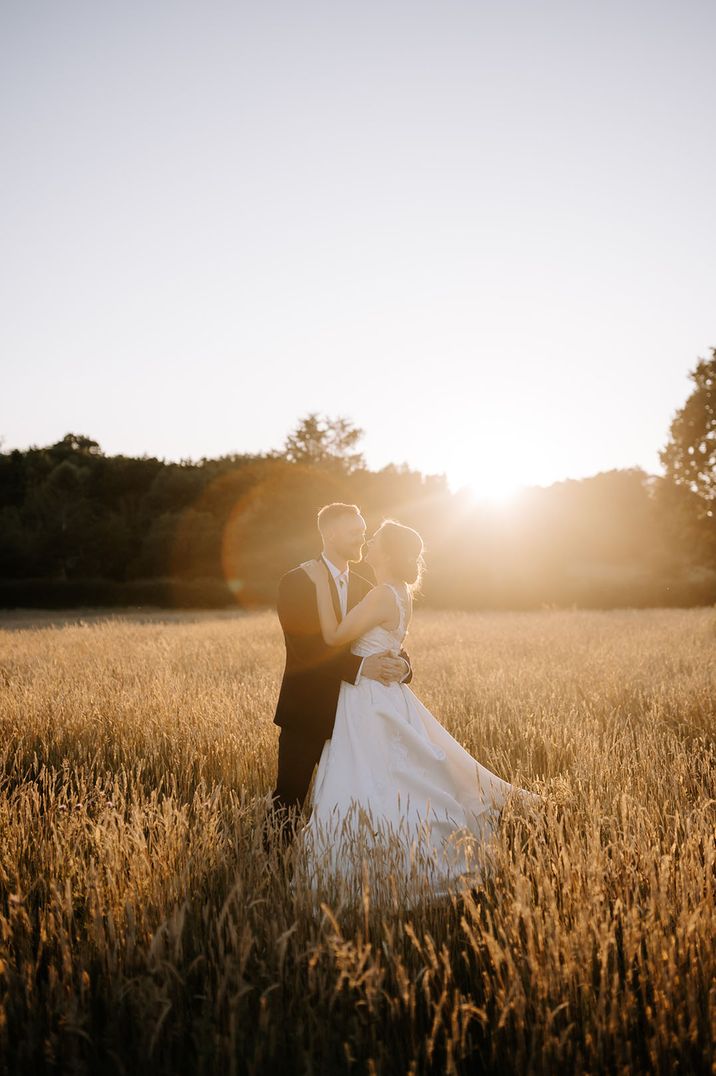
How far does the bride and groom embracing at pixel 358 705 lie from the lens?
3.81m

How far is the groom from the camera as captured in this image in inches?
156

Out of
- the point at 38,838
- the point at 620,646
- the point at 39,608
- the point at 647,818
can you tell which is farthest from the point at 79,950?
the point at 39,608

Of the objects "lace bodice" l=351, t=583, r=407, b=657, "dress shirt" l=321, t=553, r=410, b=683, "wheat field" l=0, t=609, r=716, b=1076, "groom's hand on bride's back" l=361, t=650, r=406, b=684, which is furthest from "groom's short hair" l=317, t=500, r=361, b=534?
"wheat field" l=0, t=609, r=716, b=1076

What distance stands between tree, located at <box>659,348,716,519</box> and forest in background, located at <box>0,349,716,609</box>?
2.5 inches

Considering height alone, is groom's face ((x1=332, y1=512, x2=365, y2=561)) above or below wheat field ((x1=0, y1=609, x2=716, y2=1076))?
above

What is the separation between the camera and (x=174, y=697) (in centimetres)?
683

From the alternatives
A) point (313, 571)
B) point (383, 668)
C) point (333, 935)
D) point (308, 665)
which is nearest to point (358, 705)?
point (383, 668)

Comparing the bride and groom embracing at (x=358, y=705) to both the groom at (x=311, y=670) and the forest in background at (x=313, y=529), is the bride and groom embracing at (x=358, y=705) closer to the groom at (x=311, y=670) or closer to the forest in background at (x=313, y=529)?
the groom at (x=311, y=670)

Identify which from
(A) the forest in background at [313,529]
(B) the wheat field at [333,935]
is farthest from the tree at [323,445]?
(B) the wheat field at [333,935]

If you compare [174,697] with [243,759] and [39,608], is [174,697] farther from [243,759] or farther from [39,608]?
[39,608]

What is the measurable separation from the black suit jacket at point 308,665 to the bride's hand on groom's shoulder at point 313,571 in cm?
3

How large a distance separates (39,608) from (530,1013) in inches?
1472

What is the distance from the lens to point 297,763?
4.01m

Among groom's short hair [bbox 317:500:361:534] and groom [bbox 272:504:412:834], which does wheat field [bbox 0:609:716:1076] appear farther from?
groom's short hair [bbox 317:500:361:534]
